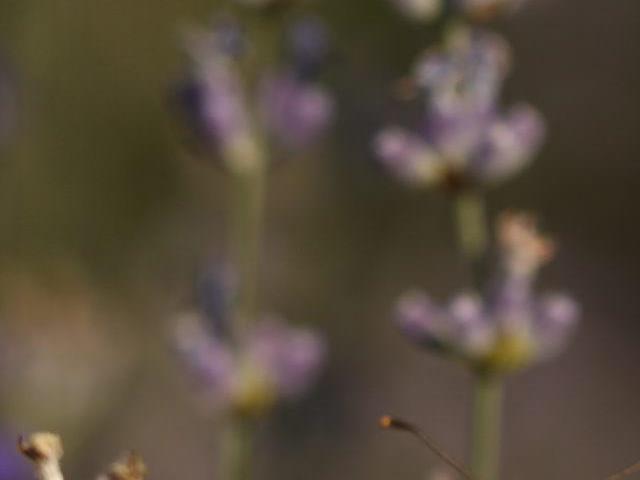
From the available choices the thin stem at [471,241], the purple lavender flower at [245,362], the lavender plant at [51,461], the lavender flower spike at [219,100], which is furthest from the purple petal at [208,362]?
the lavender plant at [51,461]

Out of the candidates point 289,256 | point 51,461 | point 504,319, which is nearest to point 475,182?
point 504,319

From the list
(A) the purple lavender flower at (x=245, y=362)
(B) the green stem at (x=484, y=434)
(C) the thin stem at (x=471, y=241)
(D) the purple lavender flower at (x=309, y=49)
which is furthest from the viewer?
(D) the purple lavender flower at (x=309, y=49)

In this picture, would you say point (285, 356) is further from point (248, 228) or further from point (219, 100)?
point (219, 100)

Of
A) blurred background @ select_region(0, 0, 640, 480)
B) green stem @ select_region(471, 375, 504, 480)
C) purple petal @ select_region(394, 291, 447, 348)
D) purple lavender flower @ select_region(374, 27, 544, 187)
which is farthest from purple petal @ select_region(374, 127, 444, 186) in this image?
blurred background @ select_region(0, 0, 640, 480)

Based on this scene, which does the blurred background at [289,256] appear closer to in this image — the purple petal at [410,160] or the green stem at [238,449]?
the green stem at [238,449]

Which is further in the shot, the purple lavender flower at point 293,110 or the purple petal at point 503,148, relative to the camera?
the purple lavender flower at point 293,110

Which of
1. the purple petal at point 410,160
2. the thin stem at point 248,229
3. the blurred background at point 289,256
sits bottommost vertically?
the blurred background at point 289,256

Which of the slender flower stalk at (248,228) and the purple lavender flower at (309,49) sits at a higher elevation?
the purple lavender flower at (309,49)
